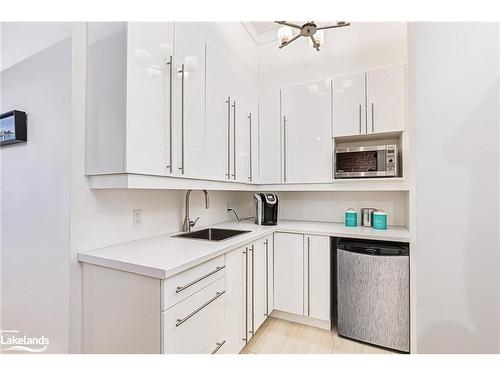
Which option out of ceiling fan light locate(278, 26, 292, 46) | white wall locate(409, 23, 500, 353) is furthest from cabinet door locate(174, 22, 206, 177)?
white wall locate(409, 23, 500, 353)

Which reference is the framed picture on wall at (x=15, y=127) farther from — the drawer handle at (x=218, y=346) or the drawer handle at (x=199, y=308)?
the drawer handle at (x=218, y=346)

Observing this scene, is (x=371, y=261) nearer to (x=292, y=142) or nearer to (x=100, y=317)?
(x=292, y=142)

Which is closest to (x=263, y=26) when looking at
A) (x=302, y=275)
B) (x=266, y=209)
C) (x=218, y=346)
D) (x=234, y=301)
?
(x=266, y=209)

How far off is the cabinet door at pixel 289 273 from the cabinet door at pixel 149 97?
46.4 inches

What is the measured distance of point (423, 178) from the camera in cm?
96

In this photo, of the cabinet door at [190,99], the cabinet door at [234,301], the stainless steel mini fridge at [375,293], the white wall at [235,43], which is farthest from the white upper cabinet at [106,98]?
the stainless steel mini fridge at [375,293]

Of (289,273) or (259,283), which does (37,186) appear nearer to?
(259,283)

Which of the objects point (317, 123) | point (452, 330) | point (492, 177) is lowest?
point (452, 330)

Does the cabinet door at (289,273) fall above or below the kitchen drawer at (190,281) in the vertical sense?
below

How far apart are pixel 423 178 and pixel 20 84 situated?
229 cm

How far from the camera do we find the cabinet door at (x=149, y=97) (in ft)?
3.79
